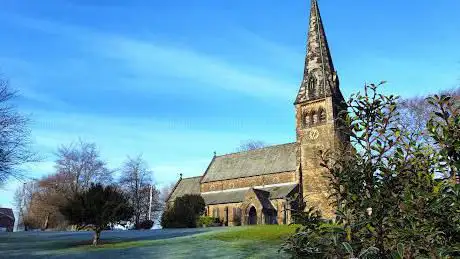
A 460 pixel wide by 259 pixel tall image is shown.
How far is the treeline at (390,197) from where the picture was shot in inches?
126

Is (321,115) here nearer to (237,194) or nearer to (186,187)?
(237,194)

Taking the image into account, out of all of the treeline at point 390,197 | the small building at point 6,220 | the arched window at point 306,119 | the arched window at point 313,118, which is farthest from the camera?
the small building at point 6,220

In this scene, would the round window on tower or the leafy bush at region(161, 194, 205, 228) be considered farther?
the round window on tower

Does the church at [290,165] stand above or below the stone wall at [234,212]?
above

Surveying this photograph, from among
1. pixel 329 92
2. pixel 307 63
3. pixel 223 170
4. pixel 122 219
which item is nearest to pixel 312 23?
pixel 307 63

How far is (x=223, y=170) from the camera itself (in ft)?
191

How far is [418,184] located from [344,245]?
101cm

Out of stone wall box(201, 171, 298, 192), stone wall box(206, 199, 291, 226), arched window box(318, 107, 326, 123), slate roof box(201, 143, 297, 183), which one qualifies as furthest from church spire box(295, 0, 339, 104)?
stone wall box(206, 199, 291, 226)

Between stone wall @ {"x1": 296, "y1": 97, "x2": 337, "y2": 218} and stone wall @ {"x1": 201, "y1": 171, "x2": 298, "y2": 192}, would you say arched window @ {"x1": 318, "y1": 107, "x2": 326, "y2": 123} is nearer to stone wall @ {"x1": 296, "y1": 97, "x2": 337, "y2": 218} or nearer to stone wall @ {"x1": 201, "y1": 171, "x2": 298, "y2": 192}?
stone wall @ {"x1": 296, "y1": 97, "x2": 337, "y2": 218}

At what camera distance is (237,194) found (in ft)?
173

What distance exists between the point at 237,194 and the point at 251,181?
256 cm

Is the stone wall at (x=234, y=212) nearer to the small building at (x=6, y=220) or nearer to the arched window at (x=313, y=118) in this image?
the arched window at (x=313, y=118)

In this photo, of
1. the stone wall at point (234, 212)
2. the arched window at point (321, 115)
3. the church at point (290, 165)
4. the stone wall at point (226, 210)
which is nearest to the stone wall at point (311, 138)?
the church at point (290, 165)

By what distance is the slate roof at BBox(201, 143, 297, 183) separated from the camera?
50.8 meters
